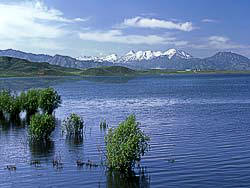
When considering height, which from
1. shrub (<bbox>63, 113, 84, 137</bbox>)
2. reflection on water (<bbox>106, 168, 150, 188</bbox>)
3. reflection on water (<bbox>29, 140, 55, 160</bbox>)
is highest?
shrub (<bbox>63, 113, 84, 137</bbox>)

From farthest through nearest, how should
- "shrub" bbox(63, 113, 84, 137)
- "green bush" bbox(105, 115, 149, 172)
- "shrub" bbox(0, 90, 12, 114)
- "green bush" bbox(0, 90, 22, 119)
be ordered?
1. "green bush" bbox(0, 90, 22, 119)
2. "shrub" bbox(0, 90, 12, 114)
3. "shrub" bbox(63, 113, 84, 137)
4. "green bush" bbox(105, 115, 149, 172)

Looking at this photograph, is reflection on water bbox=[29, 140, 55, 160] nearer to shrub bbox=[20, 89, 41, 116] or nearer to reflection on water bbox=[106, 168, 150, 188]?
reflection on water bbox=[106, 168, 150, 188]

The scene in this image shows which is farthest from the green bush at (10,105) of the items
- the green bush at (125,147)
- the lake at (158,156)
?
the green bush at (125,147)

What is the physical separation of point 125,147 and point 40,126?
70.3 ft

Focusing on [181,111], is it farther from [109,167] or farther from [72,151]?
[109,167]

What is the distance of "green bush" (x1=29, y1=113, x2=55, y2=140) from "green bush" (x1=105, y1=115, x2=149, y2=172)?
58.6 ft

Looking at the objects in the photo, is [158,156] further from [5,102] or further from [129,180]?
[5,102]

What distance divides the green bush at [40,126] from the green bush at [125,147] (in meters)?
17.9

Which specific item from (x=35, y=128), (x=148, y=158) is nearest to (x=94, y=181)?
(x=148, y=158)

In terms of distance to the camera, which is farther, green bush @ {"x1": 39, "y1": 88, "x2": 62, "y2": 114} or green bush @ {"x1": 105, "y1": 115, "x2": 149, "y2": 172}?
green bush @ {"x1": 39, "y1": 88, "x2": 62, "y2": 114}

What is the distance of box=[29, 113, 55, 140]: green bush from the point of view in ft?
177

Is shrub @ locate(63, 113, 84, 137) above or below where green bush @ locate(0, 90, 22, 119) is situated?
below

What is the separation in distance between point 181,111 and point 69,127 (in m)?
35.1

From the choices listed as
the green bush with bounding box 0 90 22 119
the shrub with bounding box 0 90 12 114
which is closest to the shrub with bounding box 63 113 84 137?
the green bush with bounding box 0 90 22 119
